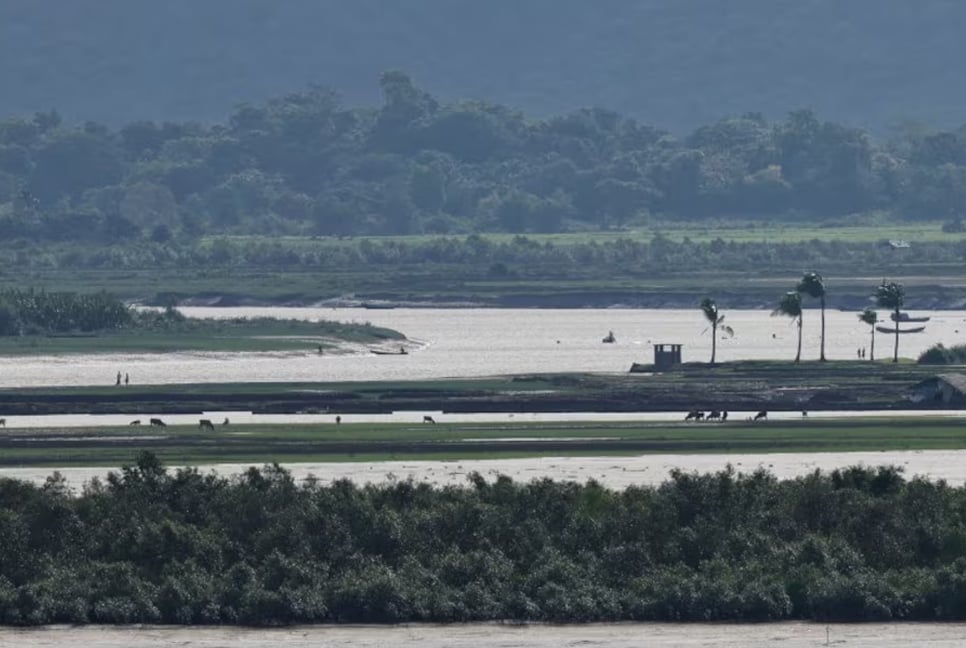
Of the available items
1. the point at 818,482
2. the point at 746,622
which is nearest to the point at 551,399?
the point at 818,482

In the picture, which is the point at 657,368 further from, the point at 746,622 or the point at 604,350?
Result: the point at 746,622

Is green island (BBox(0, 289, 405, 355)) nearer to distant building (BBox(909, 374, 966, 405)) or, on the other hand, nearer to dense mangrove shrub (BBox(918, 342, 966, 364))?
dense mangrove shrub (BBox(918, 342, 966, 364))

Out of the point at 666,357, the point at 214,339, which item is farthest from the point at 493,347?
the point at 666,357

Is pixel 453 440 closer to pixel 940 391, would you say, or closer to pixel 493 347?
pixel 940 391

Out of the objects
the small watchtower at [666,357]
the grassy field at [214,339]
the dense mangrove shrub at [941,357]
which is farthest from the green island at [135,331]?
the dense mangrove shrub at [941,357]

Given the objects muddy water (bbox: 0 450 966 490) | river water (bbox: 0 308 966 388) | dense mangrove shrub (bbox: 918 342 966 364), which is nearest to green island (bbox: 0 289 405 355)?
river water (bbox: 0 308 966 388)

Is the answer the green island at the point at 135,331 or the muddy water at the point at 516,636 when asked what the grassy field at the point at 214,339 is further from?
the muddy water at the point at 516,636
